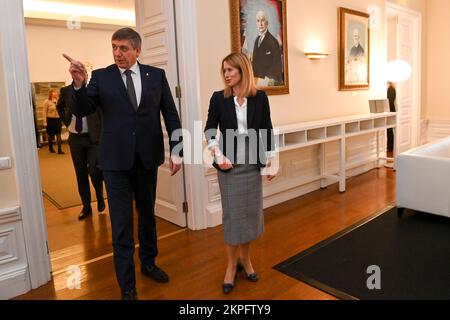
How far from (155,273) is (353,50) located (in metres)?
4.21

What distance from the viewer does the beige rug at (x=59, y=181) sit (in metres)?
4.85

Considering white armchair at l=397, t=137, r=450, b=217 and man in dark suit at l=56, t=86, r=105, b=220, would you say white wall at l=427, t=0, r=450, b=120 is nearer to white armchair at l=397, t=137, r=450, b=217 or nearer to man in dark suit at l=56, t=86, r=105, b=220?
white armchair at l=397, t=137, r=450, b=217

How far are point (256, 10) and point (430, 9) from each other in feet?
16.6

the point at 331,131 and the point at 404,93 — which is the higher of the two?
the point at 404,93

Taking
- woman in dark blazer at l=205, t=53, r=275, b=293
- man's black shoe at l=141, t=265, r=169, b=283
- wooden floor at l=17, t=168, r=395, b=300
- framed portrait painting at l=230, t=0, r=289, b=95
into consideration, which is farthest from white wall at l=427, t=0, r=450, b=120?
man's black shoe at l=141, t=265, r=169, b=283

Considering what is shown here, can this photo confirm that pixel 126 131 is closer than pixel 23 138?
Yes

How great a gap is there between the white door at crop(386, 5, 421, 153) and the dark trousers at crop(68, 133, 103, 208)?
5118 mm

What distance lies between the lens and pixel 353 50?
5336 millimetres

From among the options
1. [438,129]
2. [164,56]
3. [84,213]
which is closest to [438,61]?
[438,129]

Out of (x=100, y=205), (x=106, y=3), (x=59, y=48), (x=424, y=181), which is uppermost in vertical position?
(x=106, y=3)

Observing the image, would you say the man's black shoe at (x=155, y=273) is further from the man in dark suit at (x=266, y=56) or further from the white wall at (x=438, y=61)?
the white wall at (x=438, y=61)

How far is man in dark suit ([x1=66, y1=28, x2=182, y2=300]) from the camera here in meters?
2.20

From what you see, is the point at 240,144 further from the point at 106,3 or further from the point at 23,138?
the point at 106,3
